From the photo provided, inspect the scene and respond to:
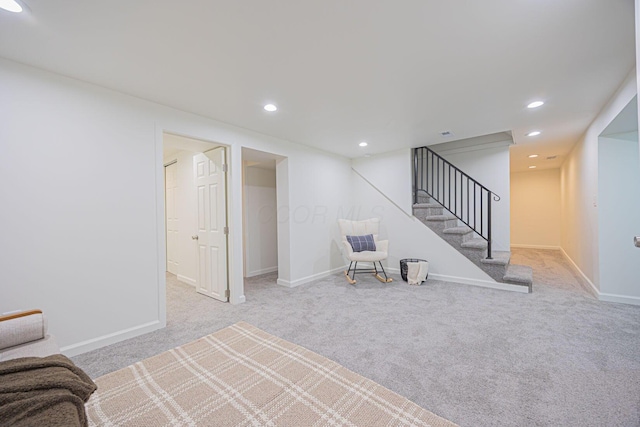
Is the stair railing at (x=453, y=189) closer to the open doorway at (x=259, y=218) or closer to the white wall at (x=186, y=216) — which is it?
the open doorway at (x=259, y=218)

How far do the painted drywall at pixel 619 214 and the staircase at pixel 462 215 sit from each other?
0.83 m

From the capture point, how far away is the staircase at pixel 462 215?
156 inches

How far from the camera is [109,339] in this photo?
2.35 metres

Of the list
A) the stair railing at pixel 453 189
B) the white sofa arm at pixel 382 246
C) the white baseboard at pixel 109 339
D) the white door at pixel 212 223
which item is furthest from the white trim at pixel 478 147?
the white baseboard at pixel 109 339

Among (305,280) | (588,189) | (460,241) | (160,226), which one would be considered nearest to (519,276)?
(460,241)

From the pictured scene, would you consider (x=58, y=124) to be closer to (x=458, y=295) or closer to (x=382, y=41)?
(x=382, y=41)

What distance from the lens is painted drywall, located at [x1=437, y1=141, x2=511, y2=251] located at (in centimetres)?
484

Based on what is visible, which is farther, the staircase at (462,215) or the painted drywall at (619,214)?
the staircase at (462,215)

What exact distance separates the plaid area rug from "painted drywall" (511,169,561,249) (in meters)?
7.70

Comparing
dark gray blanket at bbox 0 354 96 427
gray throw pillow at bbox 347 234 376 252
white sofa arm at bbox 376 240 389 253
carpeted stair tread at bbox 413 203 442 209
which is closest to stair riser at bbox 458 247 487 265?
carpeted stair tread at bbox 413 203 442 209

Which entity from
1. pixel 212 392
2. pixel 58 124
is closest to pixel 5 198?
pixel 58 124

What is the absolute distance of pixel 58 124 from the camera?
83.4 inches

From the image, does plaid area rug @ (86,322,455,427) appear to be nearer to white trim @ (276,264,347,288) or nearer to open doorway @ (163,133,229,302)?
open doorway @ (163,133,229,302)

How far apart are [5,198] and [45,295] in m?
0.76
